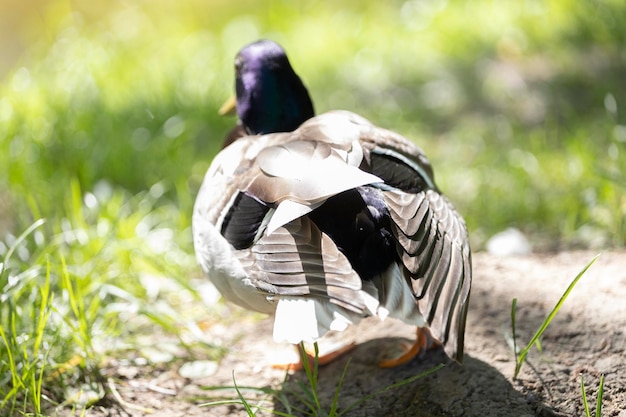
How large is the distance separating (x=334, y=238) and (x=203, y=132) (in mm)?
3246

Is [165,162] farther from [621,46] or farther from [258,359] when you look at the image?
[621,46]

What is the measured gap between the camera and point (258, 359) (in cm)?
334

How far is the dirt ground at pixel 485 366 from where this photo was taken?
8.72ft

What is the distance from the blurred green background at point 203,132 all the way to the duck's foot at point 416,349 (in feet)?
3.01

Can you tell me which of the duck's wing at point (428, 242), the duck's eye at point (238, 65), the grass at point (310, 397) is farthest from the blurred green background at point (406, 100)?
the grass at point (310, 397)

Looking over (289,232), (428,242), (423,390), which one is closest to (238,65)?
(289,232)

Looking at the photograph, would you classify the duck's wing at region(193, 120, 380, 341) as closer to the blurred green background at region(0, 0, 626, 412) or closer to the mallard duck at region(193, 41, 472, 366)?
the mallard duck at region(193, 41, 472, 366)

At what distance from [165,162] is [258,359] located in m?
1.97

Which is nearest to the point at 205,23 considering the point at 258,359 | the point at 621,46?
the point at 621,46

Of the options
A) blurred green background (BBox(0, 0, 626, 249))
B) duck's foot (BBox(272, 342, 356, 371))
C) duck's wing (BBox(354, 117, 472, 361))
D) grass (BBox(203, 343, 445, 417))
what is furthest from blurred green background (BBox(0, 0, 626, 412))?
duck's wing (BBox(354, 117, 472, 361))

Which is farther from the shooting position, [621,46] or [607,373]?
[621,46]

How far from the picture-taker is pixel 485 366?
284 centimetres

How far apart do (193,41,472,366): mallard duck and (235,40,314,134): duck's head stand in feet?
1.96

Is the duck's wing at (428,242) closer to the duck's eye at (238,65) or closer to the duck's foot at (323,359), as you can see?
the duck's foot at (323,359)
